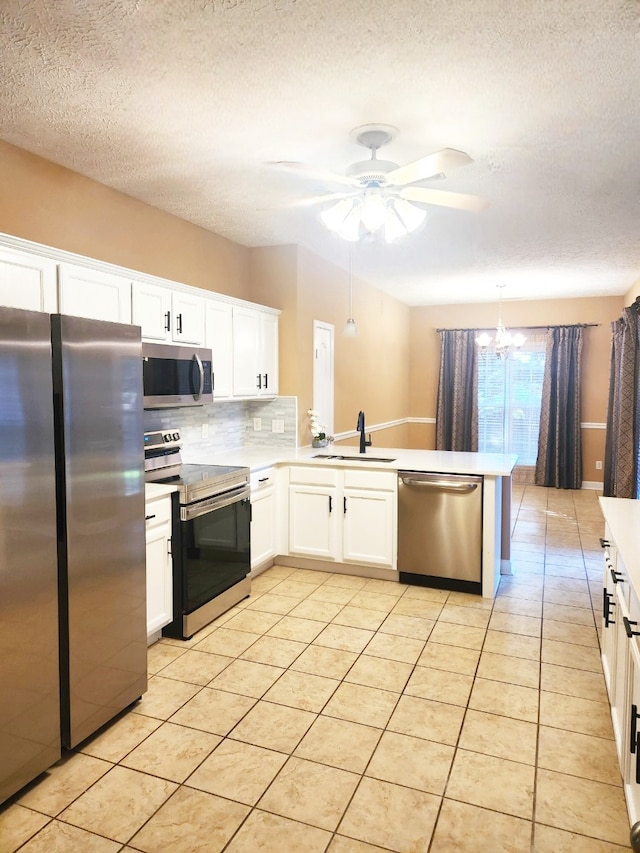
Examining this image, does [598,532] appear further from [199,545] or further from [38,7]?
[38,7]

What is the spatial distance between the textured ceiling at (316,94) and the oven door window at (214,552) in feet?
6.51

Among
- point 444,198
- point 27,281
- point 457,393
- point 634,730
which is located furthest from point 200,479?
point 457,393

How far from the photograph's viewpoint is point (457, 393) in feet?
28.3

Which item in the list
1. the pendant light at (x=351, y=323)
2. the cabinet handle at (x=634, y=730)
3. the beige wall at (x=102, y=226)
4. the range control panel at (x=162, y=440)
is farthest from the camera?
the pendant light at (x=351, y=323)

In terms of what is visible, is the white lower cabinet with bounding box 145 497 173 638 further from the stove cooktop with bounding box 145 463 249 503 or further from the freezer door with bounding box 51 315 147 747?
the freezer door with bounding box 51 315 147 747

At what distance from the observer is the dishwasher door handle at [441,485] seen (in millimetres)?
3951

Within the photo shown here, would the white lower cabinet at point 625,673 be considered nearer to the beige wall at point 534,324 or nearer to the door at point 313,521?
the door at point 313,521

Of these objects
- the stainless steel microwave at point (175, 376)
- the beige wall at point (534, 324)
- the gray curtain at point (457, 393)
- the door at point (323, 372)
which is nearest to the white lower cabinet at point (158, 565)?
the stainless steel microwave at point (175, 376)

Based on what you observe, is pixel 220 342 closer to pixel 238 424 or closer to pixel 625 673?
pixel 238 424

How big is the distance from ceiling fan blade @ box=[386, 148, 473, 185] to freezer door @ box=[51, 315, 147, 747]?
129 centimetres

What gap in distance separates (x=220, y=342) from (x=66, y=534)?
7.39 ft

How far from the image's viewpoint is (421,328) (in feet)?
29.2

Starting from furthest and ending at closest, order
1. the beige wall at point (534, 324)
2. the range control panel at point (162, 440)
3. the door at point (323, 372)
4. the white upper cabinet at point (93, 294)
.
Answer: the beige wall at point (534, 324) → the door at point (323, 372) → the range control panel at point (162, 440) → the white upper cabinet at point (93, 294)

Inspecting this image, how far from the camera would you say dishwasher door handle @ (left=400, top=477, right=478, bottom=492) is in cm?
395
